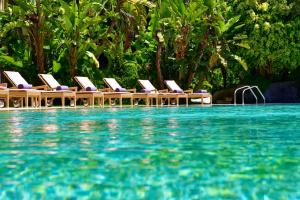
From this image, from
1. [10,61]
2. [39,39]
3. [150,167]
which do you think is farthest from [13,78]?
[150,167]

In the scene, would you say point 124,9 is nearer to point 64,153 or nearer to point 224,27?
point 224,27

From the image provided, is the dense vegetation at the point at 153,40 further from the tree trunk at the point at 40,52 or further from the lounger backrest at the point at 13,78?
Answer: the lounger backrest at the point at 13,78

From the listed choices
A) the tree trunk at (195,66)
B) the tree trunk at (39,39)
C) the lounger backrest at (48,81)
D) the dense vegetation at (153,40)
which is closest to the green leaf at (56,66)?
the dense vegetation at (153,40)

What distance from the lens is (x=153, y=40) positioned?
26.3 m

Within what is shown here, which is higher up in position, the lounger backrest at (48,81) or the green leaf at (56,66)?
the green leaf at (56,66)

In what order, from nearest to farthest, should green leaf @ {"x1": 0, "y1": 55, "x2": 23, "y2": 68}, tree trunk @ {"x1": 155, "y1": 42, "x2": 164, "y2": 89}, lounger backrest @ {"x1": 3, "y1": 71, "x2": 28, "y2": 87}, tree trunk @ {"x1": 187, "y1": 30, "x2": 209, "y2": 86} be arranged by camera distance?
1. lounger backrest @ {"x1": 3, "y1": 71, "x2": 28, "y2": 87}
2. green leaf @ {"x1": 0, "y1": 55, "x2": 23, "y2": 68}
3. tree trunk @ {"x1": 155, "y1": 42, "x2": 164, "y2": 89}
4. tree trunk @ {"x1": 187, "y1": 30, "x2": 209, "y2": 86}

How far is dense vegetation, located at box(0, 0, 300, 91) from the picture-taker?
21.8 meters

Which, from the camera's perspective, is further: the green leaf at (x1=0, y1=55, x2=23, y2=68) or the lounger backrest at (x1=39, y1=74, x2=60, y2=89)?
the green leaf at (x1=0, y1=55, x2=23, y2=68)

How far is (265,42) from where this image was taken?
28141 millimetres

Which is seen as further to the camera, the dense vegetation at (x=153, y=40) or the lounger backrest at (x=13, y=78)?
the dense vegetation at (x=153, y=40)

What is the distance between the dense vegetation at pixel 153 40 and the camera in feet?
71.7

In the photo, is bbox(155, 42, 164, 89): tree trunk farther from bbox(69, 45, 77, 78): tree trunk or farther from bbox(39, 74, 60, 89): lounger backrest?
bbox(39, 74, 60, 89): lounger backrest

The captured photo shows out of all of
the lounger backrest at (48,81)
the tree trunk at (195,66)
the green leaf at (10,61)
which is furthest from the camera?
the tree trunk at (195,66)

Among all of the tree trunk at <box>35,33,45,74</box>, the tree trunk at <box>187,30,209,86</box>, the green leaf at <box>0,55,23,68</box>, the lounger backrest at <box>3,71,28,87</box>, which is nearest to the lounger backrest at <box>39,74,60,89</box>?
the lounger backrest at <box>3,71,28,87</box>
